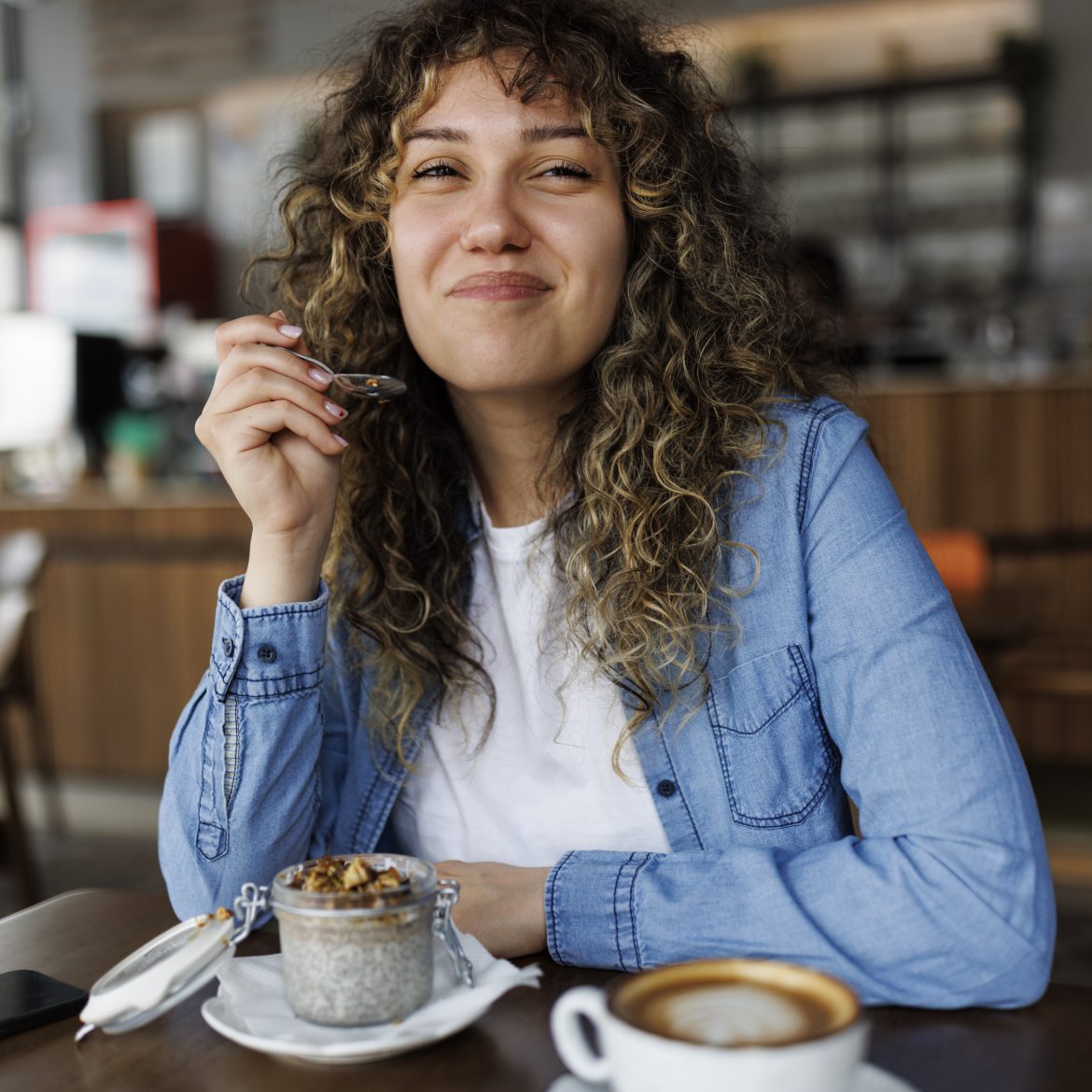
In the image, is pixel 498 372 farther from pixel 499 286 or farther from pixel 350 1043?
pixel 350 1043

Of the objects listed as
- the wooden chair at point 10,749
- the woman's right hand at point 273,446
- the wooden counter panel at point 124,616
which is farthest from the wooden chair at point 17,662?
the woman's right hand at point 273,446

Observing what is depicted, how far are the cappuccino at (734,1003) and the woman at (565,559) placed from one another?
0.93 feet

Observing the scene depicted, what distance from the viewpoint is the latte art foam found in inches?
22.5

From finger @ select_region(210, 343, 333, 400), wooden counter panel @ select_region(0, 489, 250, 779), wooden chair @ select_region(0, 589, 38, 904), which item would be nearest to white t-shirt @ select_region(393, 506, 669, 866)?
finger @ select_region(210, 343, 333, 400)

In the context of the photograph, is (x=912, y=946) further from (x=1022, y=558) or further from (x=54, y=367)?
(x=54, y=367)

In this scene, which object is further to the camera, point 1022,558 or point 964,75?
point 964,75

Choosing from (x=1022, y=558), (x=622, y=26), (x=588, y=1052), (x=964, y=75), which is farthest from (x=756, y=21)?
(x=588, y=1052)

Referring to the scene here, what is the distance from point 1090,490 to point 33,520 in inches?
130

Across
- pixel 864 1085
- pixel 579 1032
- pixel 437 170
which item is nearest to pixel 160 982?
pixel 579 1032

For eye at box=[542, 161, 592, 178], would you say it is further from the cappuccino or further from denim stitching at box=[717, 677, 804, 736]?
the cappuccino

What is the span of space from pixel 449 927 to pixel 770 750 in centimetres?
39

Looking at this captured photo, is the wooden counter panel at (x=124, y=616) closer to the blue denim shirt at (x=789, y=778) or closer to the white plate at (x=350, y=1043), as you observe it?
the blue denim shirt at (x=789, y=778)

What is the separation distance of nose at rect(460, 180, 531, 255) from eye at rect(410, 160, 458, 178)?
0.04 meters

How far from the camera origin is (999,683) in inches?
126
